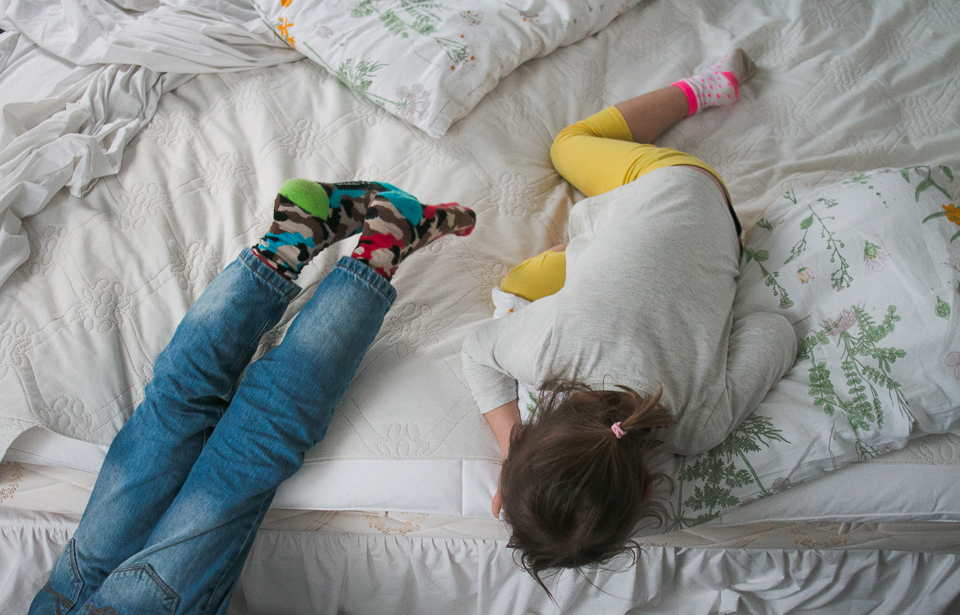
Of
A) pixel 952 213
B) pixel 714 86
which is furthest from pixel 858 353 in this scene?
pixel 714 86

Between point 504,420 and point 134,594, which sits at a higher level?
point 504,420

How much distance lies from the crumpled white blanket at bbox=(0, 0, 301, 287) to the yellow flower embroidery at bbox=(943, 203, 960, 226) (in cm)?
110

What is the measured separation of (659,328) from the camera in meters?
0.69

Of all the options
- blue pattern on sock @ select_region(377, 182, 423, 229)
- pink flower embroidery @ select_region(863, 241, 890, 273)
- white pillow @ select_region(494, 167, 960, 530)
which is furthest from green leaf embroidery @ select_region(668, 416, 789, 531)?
blue pattern on sock @ select_region(377, 182, 423, 229)

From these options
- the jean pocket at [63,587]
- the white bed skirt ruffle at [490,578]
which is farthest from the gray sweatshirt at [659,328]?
→ the jean pocket at [63,587]

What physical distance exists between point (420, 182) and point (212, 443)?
51cm

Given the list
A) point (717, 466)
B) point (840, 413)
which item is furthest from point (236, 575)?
point (840, 413)

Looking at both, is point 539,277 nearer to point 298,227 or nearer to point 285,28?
point 298,227

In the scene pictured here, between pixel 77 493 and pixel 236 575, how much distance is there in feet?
0.83

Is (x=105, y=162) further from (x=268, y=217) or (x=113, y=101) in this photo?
(x=268, y=217)

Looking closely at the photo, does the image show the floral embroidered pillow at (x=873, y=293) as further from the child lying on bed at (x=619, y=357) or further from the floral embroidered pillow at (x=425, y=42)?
the floral embroidered pillow at (x=425, y=42)

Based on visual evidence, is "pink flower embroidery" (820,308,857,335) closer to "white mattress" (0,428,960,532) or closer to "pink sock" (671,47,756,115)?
"white mattress" (0,428,960,532)

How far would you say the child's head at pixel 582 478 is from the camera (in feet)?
1.93

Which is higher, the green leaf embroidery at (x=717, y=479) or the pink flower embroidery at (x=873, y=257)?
the pink flower embroidery at (x=873, y=257)
